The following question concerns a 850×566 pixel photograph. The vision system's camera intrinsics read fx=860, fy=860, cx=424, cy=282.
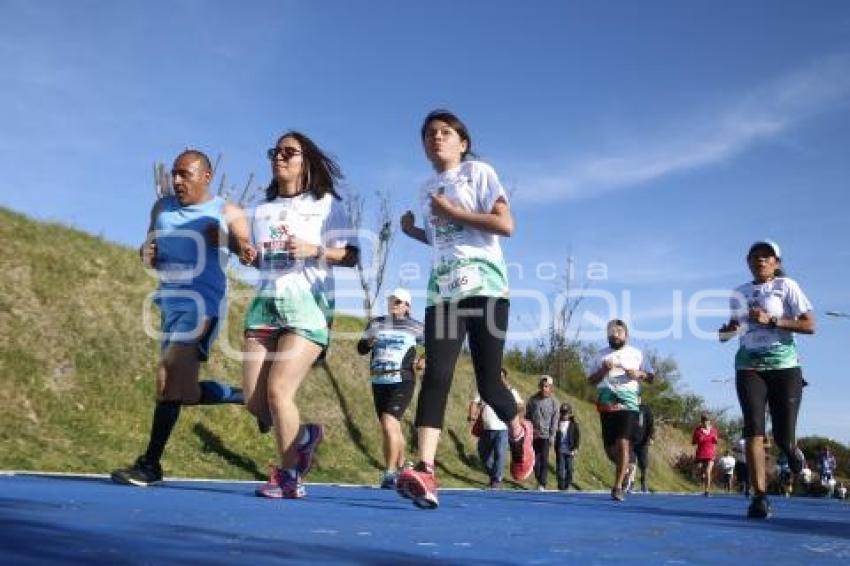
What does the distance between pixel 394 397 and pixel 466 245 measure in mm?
4104

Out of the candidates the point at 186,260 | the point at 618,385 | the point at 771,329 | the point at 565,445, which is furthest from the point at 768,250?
the point at 565,445

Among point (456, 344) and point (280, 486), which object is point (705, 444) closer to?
point (280, 486)

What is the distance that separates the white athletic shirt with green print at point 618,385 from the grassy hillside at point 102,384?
5.22 meters

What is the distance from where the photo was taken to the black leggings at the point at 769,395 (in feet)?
18.9

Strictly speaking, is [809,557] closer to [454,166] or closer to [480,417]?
[454,166]

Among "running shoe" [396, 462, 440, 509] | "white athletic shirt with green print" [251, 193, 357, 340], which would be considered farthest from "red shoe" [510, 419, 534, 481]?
"white athletic shirt with green print" [251, 193, 357, 340]

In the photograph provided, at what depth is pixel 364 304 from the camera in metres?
34.5

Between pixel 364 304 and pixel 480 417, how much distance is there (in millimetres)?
21029

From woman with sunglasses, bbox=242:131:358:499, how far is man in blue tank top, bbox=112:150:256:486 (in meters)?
0.48

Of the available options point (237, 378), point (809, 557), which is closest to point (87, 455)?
point (237, 378)

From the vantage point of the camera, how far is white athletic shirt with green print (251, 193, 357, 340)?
494 centimetres

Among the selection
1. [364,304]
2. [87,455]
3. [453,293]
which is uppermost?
[364,304]

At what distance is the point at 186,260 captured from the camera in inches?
220

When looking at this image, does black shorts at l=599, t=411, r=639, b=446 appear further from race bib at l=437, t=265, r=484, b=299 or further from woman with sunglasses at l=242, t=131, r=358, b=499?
race bib at l=437, t=265, r=484, b=299
